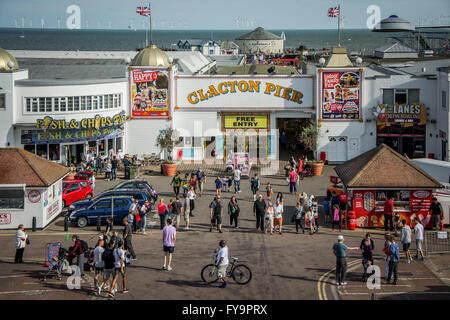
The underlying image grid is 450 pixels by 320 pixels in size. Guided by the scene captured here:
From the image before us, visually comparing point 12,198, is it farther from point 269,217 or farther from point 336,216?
point 336,216

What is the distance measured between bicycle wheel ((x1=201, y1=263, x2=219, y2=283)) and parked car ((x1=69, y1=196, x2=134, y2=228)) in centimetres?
858

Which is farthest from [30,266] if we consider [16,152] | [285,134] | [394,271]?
[285,134]

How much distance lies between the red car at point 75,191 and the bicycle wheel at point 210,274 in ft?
44.2

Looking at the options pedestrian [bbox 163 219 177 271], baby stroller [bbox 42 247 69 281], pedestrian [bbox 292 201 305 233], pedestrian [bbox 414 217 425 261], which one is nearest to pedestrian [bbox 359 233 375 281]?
Answer: pedestrian [bbox 414 217 425 261]

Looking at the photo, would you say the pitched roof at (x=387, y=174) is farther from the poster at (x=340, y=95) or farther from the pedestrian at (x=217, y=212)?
the poster at (x=340, y=95)

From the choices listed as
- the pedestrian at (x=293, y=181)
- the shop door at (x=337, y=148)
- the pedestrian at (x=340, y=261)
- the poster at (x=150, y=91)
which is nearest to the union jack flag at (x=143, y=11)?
the poster at (x=150, y=91)

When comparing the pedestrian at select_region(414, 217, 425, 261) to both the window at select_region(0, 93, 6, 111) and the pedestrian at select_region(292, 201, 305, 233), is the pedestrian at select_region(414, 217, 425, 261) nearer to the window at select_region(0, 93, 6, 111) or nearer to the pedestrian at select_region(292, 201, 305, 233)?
the pedestrian at select_region(292, 201, 305, 233)

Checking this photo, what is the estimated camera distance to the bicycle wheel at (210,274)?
2006 cm

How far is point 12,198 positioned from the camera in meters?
27.9

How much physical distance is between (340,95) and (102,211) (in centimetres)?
2085

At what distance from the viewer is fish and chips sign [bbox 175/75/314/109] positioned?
43.4 meters

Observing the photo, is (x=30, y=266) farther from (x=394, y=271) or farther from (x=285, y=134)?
(x=285, y=134)

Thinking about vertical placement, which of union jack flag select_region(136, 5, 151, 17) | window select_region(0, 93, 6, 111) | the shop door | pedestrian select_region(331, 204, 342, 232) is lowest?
pedestrian select_region(331, 204, 342, 232)

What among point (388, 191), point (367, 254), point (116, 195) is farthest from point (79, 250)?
point (388, 191)
